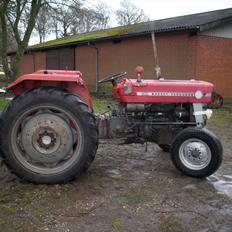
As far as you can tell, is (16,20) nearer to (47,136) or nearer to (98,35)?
(98,35)

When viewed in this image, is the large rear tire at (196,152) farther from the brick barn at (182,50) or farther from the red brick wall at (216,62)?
the red brick wall at (216,62)

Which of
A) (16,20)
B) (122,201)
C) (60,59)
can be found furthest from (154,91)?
(60,59)

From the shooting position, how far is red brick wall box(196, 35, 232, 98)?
14.7 meters

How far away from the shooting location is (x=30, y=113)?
4074 millimetres

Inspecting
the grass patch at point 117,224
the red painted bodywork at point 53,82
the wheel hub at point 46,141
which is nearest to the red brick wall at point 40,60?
the red painted bodywork at point 53,82

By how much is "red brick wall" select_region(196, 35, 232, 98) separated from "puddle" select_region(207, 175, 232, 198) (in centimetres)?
1061

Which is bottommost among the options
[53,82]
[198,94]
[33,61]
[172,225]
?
[172,225]

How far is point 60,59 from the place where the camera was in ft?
82.0

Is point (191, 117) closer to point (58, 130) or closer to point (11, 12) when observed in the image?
A: point (58, 130)

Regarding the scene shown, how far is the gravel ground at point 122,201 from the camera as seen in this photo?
3133 millimetres

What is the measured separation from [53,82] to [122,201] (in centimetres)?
159

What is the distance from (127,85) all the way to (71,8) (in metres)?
15.6

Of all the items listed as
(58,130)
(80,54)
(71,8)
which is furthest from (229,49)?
(58,130)

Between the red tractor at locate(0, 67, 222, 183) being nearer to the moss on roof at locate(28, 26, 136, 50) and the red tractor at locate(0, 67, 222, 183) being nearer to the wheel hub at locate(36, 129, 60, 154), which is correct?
the wheel hub at locate(36, 129, 60, 154)
